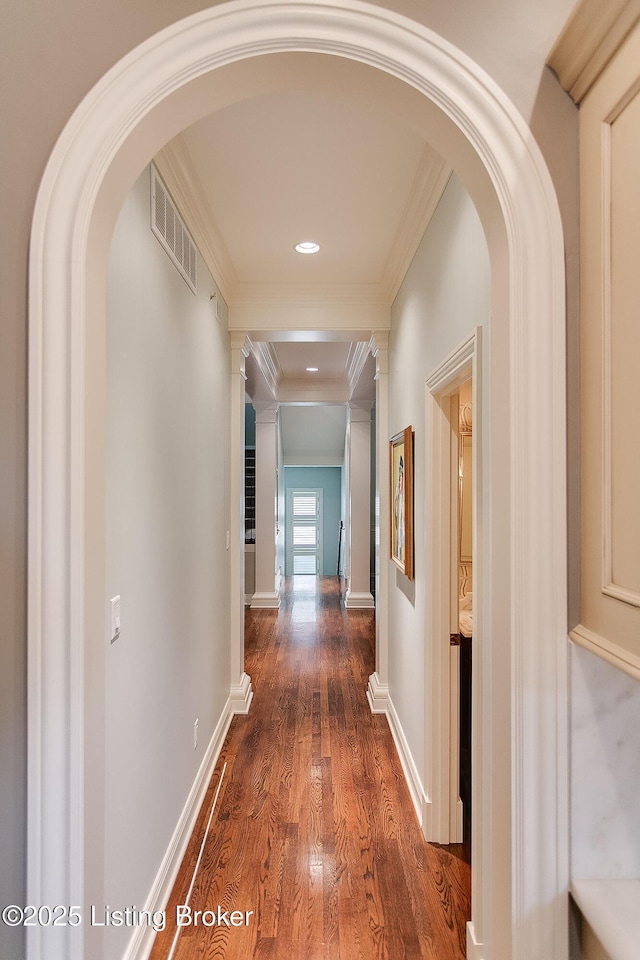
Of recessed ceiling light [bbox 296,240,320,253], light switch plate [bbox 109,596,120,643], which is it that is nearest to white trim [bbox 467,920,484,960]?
light switch plate [bbox 109,596,120,643]

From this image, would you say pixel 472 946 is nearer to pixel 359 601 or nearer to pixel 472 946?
pixel 472 946

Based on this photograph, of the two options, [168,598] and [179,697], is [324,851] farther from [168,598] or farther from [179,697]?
[168,598]

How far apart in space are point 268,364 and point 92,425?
171 inches

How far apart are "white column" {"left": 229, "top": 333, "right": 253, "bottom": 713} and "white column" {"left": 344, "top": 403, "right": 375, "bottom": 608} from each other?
3.19m

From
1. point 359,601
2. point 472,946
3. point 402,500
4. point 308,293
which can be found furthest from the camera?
point 359,601

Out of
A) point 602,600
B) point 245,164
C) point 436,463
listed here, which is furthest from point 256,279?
point 602,600

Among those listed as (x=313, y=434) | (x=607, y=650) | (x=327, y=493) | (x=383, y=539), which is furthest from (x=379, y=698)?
(x=327, y=493)

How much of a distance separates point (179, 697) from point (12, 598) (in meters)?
1.39

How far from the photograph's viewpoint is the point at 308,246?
2822 millimetres

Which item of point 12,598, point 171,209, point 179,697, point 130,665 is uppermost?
point 171,209

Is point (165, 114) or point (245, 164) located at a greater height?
point (245, 164)

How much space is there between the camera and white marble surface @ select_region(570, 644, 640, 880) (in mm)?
907

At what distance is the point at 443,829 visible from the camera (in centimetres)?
219

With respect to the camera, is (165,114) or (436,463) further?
(436,463)
